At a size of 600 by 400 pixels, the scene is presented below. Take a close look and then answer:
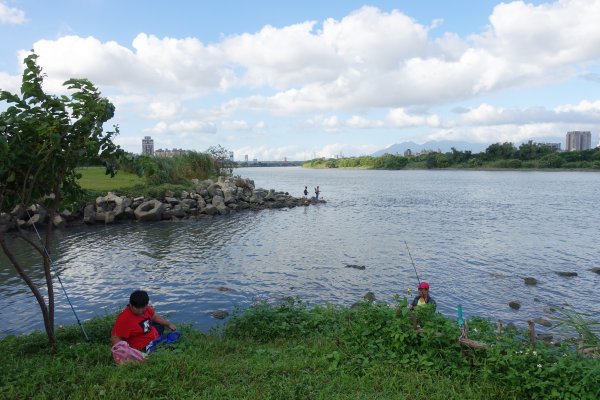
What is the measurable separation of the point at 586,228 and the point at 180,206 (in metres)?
29.9

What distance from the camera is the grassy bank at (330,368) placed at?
566 cm

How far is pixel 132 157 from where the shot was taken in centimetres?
695

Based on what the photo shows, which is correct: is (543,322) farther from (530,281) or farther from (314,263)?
(314,263)

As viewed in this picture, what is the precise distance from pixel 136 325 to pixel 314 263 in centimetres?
1224

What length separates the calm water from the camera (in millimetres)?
13531

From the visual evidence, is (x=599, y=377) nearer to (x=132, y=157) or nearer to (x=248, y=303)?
(x=132, y=157)

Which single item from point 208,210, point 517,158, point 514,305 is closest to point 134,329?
point 514,305

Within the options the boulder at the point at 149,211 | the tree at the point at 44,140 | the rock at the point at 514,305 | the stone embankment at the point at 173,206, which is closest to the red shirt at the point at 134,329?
the tree at the point at 44,140

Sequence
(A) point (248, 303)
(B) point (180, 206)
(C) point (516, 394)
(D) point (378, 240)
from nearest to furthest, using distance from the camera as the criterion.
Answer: (C) point (516, 394)
(A) point (248, 303)
(D) point (378, 240)
(B) point (180, 206)

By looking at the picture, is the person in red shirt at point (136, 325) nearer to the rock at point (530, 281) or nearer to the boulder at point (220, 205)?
the rock at point (530, 281)

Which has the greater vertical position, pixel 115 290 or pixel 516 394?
pixel 516 394

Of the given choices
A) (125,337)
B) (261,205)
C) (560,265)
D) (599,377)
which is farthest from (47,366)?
(261,205)

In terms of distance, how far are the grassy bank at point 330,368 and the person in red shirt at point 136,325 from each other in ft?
1.33

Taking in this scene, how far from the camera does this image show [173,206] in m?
33.8
